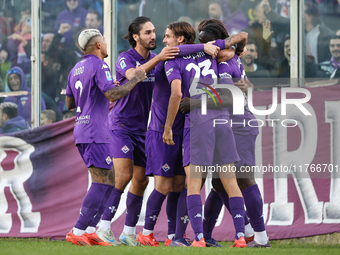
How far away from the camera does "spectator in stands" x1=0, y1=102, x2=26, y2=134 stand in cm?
840

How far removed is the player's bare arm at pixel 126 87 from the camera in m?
4.81

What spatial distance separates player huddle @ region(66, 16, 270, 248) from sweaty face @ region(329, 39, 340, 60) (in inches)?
93.5

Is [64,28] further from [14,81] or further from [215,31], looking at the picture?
[215,31]

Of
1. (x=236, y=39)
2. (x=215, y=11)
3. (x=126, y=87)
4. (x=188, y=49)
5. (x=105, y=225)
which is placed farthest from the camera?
(x=215, y=11)

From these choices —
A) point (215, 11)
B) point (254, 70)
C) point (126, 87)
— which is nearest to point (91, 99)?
point (126, 87)

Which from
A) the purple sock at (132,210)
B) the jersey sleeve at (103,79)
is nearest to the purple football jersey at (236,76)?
the jersey sleeve at (103,79)

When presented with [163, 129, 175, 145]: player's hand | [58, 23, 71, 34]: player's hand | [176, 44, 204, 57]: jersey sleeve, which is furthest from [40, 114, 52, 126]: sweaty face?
[176, 44, 204, 57]: jersey sleeve

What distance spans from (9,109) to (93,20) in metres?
1.98

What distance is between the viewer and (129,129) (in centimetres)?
540

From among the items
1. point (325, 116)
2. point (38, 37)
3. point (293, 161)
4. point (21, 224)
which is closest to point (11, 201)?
point (21, 224)

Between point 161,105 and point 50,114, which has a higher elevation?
point 161,105

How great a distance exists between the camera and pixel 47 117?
8289 millimetres

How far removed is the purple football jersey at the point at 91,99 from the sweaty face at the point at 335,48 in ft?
11.8

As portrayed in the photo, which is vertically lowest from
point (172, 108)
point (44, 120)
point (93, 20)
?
point (44, 120)
